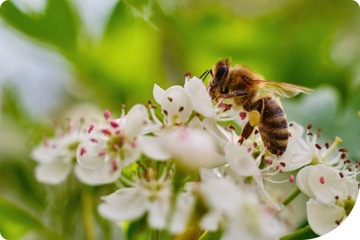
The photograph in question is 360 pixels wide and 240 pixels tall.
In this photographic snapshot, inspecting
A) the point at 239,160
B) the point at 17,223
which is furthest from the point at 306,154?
the point at 17,223

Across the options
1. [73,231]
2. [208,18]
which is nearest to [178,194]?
[73,231]

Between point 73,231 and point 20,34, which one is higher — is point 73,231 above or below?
below

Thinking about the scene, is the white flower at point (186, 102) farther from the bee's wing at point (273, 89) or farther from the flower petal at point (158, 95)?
the bee's wing at point (273, 89)

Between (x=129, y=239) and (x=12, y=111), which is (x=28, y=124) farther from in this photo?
(x=129, y=239)

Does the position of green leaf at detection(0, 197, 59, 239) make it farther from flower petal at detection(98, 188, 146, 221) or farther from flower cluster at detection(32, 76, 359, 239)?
flower petal at detection(98, 188, 146, 221)

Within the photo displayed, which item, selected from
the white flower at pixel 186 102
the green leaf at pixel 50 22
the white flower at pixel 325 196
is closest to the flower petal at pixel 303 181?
the white flower at pixel 325 196

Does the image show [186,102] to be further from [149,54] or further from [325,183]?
[149,54]

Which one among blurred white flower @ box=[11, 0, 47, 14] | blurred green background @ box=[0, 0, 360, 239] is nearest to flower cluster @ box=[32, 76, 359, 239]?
blurred green background @ box=[0, 0, 360, 239]
